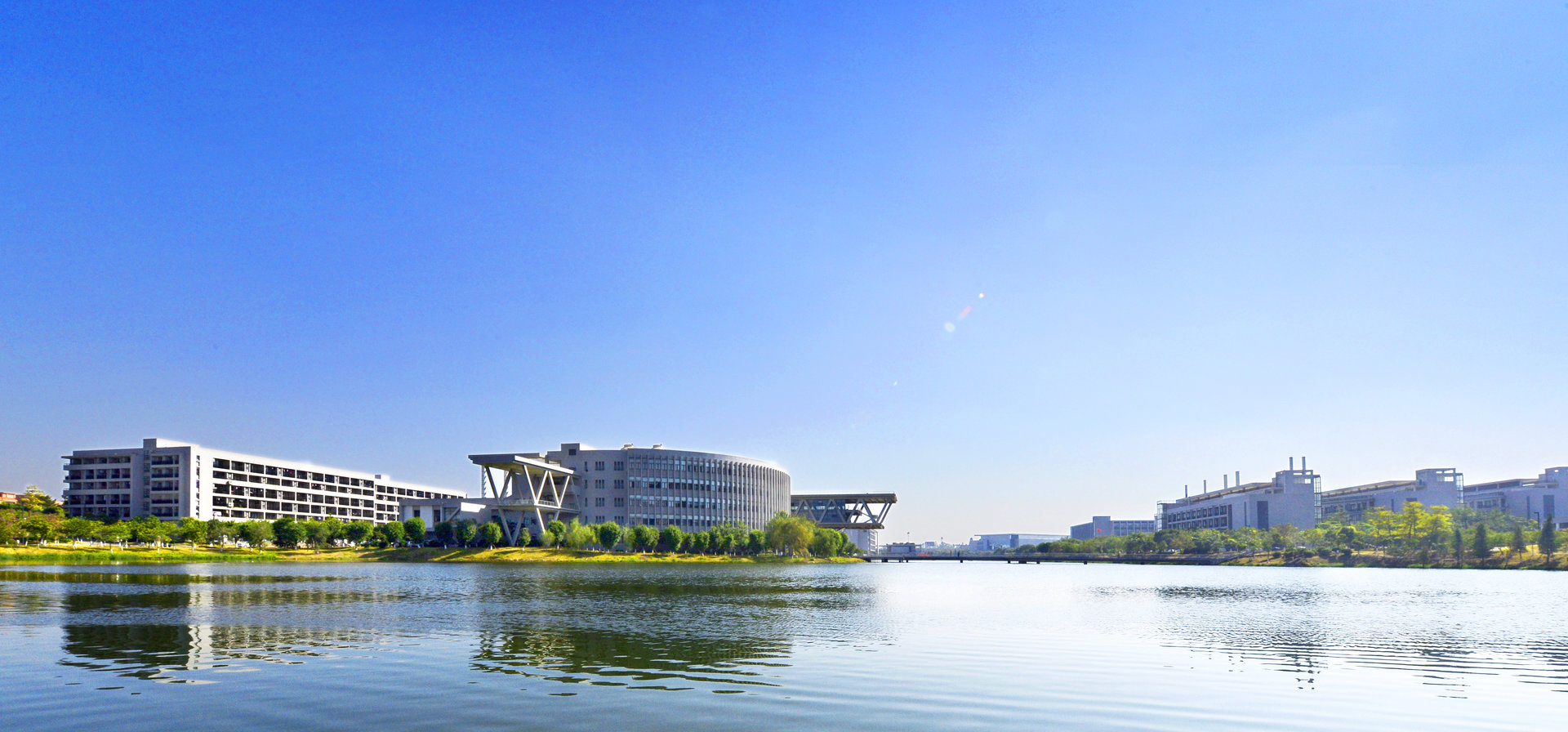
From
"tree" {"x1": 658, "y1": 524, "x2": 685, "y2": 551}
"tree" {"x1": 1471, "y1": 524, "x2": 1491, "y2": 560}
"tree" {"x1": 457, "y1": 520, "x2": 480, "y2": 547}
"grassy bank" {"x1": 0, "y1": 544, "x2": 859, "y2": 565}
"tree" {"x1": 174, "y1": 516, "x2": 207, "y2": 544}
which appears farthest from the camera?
"tree" {"x1": 658, "y1": 524, "x2": 685, "y2": 551}

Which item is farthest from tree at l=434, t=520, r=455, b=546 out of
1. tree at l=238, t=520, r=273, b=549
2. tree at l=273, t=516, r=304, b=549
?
tree at l=238, t=520, r=273, b=549

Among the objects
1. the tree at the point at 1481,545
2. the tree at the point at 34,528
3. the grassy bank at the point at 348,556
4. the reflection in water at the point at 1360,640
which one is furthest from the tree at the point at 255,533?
the tree at the point at 1481,545

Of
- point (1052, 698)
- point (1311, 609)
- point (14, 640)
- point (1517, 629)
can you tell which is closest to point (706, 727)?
point (1052, 698)

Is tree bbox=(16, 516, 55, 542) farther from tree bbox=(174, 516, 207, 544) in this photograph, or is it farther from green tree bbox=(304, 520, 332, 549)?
green tree bbox=(304, 520, 332, 549)

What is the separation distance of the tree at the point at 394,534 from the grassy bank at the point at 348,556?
19.4ft

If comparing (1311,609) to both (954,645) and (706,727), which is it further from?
(706,727)

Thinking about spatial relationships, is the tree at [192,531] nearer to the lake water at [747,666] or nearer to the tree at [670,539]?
the tree at [670,539]

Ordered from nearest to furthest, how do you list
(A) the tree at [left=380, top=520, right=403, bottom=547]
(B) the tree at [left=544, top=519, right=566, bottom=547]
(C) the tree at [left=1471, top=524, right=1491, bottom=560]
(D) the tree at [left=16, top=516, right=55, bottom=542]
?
(D) the tree at [left=16, top=516, right=55, bottom=542], (C) the tree at [left=1471, top=524, right=1491, bottom=560], (A) the tree at [left=380, top=520, right=403, bottom=547], (B) the tree at [left=544, top=519, right=566, bottom=547]

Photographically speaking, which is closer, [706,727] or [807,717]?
[706,727]

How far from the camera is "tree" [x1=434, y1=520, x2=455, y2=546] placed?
177750mm

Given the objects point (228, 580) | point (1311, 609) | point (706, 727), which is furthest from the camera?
point (228, 580)

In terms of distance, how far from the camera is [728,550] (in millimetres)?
196375

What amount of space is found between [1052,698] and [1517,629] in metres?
31.8

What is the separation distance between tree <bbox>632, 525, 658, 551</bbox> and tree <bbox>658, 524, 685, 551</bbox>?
1.55 metres
